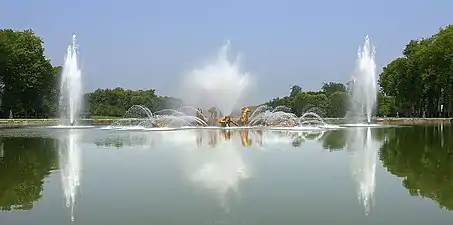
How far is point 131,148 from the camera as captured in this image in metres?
18.2

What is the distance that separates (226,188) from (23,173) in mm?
4789

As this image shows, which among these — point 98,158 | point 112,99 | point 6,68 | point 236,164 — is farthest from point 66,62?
point 112,99

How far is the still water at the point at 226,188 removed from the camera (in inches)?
298

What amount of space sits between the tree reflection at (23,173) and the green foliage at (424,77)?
47.1 meters

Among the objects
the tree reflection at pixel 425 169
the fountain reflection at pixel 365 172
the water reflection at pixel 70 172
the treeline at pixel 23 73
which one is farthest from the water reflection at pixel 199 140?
the treeline at pixel 23 73

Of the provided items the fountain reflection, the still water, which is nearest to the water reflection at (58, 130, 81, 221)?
the still water

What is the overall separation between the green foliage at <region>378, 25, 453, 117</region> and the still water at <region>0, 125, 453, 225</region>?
4403cm

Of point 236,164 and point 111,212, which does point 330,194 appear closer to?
point 111,212

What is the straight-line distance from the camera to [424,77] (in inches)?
2266

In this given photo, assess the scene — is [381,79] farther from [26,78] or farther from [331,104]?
[26,78]

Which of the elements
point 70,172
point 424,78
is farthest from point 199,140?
point 424,78

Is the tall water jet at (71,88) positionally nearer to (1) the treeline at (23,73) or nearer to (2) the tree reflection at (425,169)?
(1) the treeline at (23,73)

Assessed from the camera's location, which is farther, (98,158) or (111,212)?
(98,158)

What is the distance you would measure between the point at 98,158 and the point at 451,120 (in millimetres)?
45625
